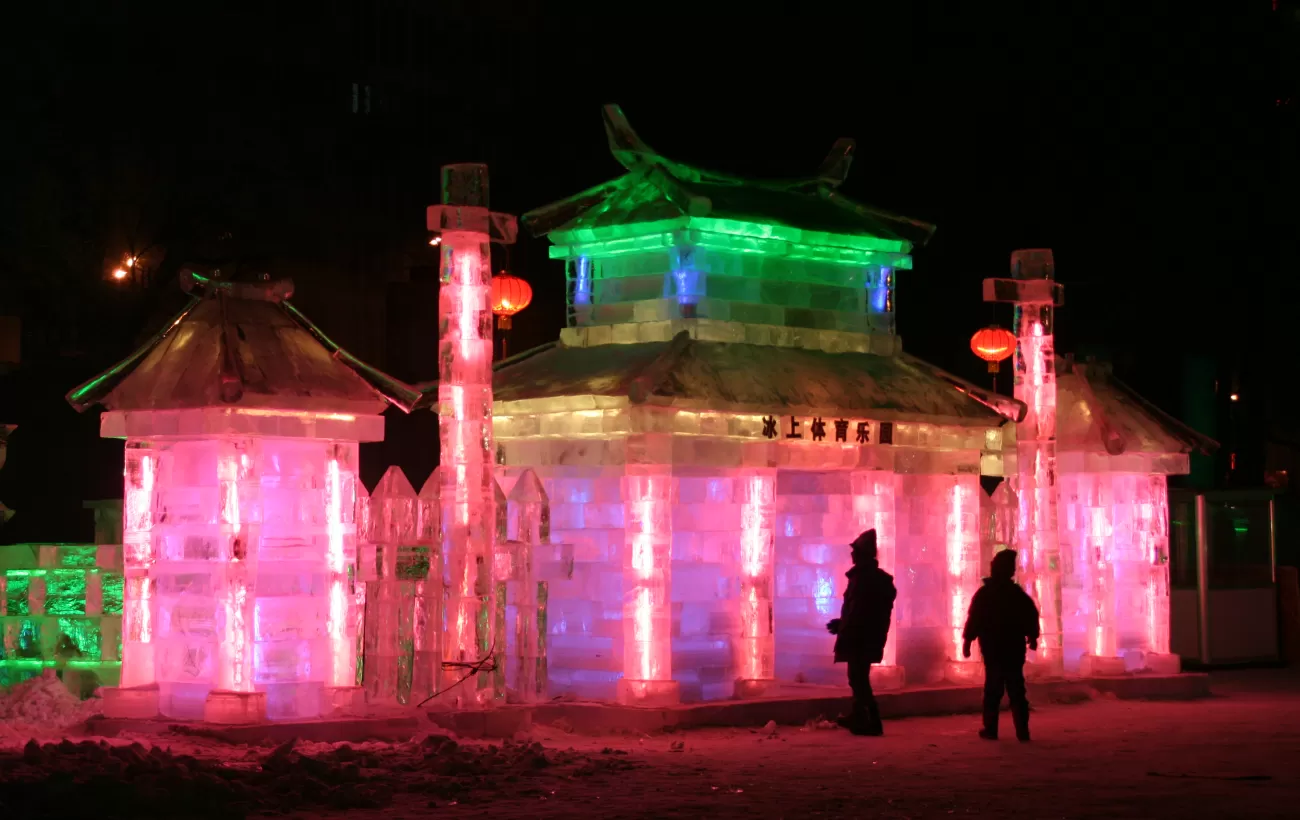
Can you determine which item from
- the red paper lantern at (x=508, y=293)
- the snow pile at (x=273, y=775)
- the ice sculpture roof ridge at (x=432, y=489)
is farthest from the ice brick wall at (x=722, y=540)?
the snow pile at (x=273, y=775)

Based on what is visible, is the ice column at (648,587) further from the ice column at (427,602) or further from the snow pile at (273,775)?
the snow pile at (273,775)

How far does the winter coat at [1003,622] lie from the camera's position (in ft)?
47.2

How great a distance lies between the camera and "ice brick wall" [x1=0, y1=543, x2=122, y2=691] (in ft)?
49.4

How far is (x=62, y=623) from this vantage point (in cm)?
1508

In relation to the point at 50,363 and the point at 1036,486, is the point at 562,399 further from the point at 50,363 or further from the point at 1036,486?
the point at 50,363

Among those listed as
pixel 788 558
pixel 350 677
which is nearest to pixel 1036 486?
pixel 788 558

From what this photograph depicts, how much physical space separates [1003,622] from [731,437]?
2957 millimetres

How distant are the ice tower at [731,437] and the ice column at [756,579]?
19mm

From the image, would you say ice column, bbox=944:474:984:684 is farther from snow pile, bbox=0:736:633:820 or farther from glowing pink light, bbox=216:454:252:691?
glowing pink light, bbox=216:454:252:691

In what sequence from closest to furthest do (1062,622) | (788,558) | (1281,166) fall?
(788,558) < (1062,622) < (1281,166)

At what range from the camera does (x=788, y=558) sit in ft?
57.7

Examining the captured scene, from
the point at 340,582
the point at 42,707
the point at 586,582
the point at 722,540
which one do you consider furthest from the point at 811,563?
the point at 42,707

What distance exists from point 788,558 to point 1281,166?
1370 cm

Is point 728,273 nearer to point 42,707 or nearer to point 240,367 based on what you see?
point 240,367
